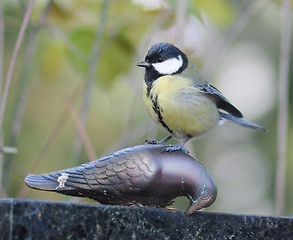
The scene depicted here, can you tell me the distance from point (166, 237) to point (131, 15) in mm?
1300

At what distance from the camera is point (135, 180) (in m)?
1.20

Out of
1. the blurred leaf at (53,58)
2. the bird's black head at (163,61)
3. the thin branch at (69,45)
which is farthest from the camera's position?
the blurred leaf at (53,58)

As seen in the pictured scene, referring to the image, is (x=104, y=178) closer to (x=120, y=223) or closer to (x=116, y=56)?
(x=120, y=223)

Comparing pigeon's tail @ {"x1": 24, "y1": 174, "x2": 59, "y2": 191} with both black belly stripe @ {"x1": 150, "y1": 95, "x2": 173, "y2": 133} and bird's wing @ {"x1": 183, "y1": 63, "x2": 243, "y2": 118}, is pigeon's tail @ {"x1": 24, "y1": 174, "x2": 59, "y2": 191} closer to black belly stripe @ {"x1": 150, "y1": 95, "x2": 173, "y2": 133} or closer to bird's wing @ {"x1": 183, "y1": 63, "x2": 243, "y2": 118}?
black belly stripe @ {"x1": 150, "y1": 95, "x2": 173, "y2": 133}

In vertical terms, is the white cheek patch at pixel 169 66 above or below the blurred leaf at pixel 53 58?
above

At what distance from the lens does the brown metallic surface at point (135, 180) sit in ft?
3.93

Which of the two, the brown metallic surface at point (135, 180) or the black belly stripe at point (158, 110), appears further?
the black belly stripe at point (158, 110)

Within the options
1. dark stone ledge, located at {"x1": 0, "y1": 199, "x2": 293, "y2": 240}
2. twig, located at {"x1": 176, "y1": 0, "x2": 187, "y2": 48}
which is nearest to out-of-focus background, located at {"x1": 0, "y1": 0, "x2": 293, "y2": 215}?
twig, located at {"x1": 176, "y1": 0, "x2": 187, "y2": 48}

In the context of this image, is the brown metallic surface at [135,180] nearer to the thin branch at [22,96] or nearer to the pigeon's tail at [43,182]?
the pigeon's tail at [43,182]

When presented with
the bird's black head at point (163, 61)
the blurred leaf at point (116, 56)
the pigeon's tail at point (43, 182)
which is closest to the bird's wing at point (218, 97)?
the bird's black head at point (163, 61)

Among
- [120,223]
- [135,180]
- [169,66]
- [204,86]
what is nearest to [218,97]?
[204,86]

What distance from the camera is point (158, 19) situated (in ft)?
7.34

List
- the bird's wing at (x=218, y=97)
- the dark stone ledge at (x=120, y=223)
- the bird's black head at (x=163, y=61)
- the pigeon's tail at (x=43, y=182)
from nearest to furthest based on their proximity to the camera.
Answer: the dark stone ledge at (x=120, y=223)
the pigeon's tail at (x=43, y=182)
the bird's black head at (x=163, y=61)
the bird's wing at (x=218, y=97)

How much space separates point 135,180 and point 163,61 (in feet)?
2.35
